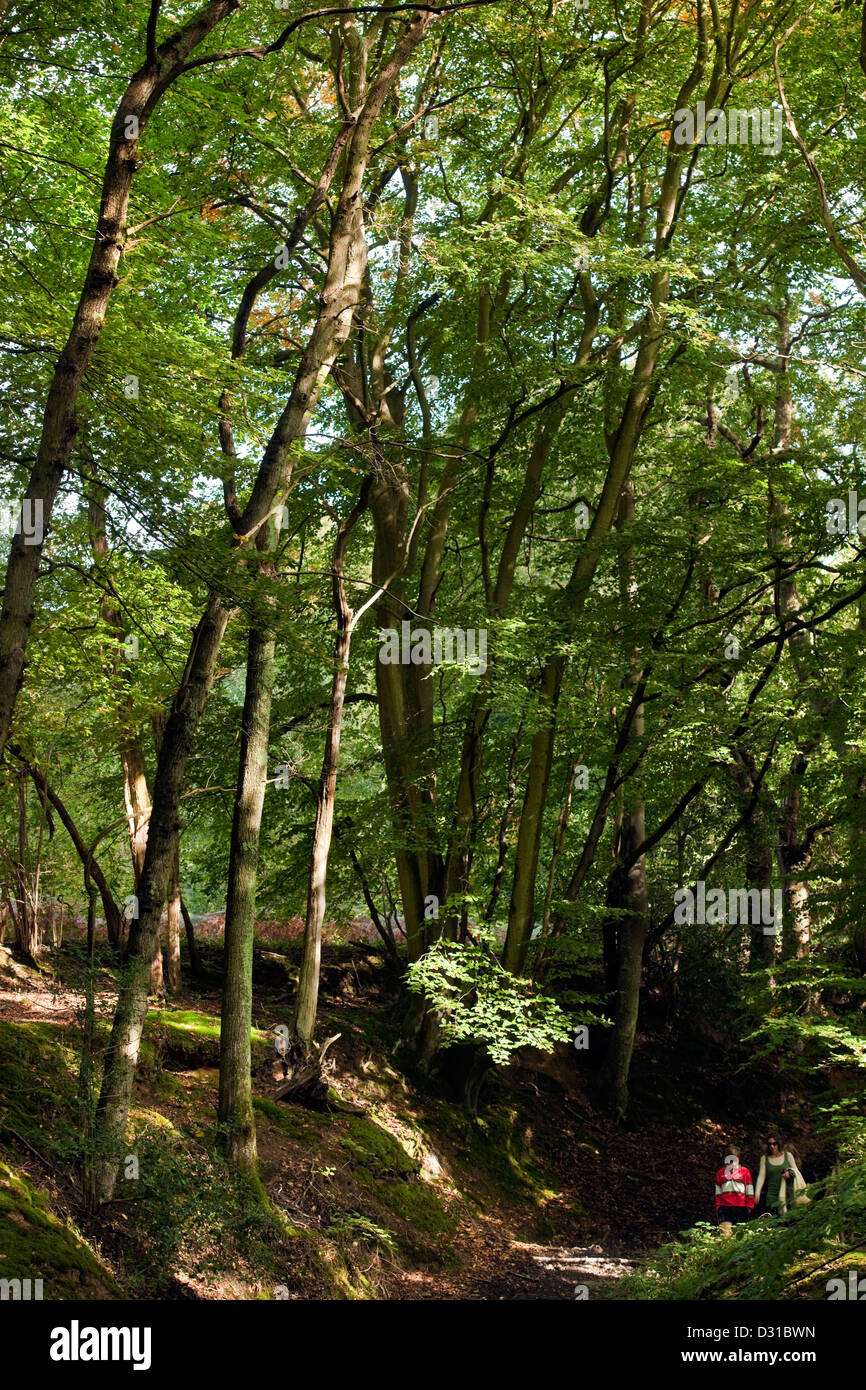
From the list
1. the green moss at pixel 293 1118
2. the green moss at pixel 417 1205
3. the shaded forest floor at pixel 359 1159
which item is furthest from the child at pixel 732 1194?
the green moss at pixel 293 1118

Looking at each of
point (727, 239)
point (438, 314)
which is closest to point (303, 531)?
point (438, 314)

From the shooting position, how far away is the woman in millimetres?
9367

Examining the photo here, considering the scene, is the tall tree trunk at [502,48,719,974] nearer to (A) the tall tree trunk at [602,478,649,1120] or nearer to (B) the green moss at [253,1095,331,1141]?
(A) the tall tree trunk at [602,478,649,1120]

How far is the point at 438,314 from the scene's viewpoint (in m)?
12.6

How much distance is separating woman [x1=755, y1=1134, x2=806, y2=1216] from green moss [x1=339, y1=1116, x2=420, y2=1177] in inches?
135

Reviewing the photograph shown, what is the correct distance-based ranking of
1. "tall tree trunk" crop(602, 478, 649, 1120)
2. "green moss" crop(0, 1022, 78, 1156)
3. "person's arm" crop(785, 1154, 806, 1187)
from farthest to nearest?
"tall tree trunk" crop(602, 478, 649, 1120), "person's arm" crop(785, 1154, 806, 1187), "green moss" crop(0, 1022, 78, 1156)

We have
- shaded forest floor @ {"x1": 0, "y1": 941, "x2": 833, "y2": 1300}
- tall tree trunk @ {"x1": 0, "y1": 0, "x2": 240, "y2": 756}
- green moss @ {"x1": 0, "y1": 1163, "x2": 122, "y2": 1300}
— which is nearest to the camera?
green moss @ {"x1": 0, "y1": 1163, "x2": 122, "y2": 1300}

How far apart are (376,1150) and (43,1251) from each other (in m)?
5.76

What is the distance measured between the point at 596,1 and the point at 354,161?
18.3 ft

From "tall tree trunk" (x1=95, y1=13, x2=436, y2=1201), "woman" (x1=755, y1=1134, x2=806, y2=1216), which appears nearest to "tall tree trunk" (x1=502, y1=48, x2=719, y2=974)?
"woman" (x1=755, y1=1134, x2=806, y2=1216)

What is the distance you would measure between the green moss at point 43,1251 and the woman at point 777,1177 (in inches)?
246

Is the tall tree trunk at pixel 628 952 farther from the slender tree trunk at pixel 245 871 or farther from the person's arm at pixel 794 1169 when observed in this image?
the slender tree trunk at pixel 245 871

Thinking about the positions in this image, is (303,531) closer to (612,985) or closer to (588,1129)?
(612,985)
